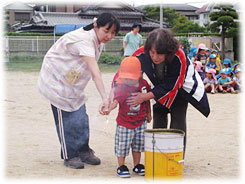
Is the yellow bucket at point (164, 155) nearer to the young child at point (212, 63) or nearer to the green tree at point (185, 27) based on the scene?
the young child at point (212, 63)

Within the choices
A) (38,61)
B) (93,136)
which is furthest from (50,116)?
(38,61)

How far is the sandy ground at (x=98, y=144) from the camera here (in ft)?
12.5

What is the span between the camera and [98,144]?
5.06 meters

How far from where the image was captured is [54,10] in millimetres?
15516

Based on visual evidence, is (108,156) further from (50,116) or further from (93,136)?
(50,116)

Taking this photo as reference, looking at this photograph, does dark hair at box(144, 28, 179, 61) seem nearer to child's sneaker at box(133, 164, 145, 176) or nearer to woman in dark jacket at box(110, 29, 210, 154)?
woman in dark jacket at box(110, 29, 210, 154)

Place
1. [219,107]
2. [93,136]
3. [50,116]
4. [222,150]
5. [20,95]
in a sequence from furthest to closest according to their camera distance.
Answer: [20,95]
[219,107]
[50,116]
[93,136]
[222,150]

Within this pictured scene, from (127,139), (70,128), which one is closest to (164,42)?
(127,139)

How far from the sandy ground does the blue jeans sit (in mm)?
205

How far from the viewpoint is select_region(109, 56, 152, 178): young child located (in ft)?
11.9

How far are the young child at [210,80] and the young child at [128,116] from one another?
677 cm

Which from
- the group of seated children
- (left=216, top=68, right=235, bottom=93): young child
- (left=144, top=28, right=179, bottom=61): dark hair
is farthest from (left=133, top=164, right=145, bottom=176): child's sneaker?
(left=216, top=68, right=235, bottom=93): young child

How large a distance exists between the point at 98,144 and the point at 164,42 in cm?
211

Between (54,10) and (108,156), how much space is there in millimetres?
12010
